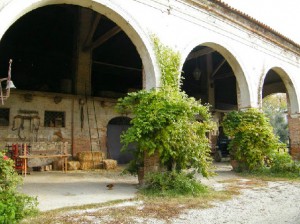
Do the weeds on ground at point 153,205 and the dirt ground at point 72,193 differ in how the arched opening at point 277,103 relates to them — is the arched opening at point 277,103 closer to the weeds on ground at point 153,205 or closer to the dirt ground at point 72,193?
the weeds on ground at point 153,205

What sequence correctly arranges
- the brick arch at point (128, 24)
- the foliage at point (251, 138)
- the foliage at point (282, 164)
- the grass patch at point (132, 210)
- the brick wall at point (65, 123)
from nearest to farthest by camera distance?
the grass patch at point (132, 210) < the brick arch at point (128, 24) < the foliage at point (282, 164) < the foliage at point (251, 138) < the brick wall at point (65, 123)

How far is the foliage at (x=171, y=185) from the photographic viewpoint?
19.4ft

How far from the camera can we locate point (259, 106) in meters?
10.3

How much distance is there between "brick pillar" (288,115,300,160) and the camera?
500 inches

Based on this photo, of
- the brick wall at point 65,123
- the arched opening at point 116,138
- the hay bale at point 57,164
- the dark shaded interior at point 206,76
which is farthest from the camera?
the dark shaded interior at point 206,76

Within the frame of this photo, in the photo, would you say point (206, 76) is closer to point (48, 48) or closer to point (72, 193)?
point (48, 48)

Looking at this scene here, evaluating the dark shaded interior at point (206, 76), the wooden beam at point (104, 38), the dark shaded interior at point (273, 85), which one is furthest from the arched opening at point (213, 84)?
the wooden beam at point (104, 38)

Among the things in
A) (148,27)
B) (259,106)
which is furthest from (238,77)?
(148,27)

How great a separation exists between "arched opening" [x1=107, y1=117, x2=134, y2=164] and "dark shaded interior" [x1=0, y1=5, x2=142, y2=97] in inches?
50.7

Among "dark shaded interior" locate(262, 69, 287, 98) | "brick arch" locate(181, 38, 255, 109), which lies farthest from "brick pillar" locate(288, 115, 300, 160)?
"brick arch" locate(181, 38, 255, 109)

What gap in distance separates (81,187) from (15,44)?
7645 millimetres

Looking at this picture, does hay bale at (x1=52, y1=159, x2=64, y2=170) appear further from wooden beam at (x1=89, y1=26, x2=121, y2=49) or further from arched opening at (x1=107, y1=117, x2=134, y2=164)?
wooden beam at (x1=89, y1=26, x2=121, y2=49)

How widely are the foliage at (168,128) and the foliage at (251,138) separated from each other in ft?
10.1

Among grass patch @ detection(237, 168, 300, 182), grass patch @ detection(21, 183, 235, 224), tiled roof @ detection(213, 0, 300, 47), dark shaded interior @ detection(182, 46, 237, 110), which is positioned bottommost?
grass patch @ detection(237, 168, 300, 182)
